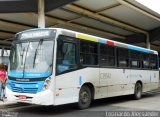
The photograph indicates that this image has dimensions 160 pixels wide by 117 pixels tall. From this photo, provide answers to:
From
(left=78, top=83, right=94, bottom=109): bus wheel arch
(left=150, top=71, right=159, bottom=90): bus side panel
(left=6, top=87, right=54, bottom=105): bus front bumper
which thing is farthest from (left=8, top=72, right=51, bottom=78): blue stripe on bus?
(left=150, top=71, right=159, bottom=90): bus side panel

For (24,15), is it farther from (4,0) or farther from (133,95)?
(133,95)

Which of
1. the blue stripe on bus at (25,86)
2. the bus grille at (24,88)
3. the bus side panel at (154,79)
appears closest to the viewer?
the blue stripe on bus at (25,86)

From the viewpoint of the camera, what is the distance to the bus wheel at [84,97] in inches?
510

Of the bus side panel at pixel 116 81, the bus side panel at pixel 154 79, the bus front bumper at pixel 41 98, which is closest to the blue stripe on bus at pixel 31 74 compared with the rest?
the bus front bumper at pixel 41 98

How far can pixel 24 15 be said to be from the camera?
77.9 feet

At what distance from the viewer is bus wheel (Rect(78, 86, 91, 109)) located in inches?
510

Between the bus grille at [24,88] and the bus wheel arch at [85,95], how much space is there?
7.17 feet

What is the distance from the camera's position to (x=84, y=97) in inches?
518

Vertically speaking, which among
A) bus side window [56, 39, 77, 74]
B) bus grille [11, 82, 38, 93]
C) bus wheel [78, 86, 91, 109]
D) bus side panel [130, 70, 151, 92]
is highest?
bus side window [56, 39, 77, 74]

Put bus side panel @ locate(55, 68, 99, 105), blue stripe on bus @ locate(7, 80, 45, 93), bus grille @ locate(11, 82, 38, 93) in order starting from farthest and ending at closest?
bus side panel @ locate(55, 68, 99, 105)
bus grille @ locate(11, 82, 38, 93)
blue stripe on bus @ locate(7, 80, 45, 93)

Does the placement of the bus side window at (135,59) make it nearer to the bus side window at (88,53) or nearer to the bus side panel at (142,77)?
the bus side panel at (142,77)

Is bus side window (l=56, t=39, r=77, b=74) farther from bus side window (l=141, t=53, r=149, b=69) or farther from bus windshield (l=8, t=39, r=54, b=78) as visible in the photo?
bus side window (l=141, t=53, r=149, b=69)

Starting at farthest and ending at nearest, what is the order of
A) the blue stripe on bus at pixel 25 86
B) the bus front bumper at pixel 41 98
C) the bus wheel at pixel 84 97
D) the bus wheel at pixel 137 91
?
1. the bus wheel at pixel 137 91
2. the bus wheel at pixel 84 97
3. the blue stripe on bus at pixel 25 86
4. the bus front bumper at pixel 41 98

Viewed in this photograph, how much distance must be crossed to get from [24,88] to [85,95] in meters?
2.70
